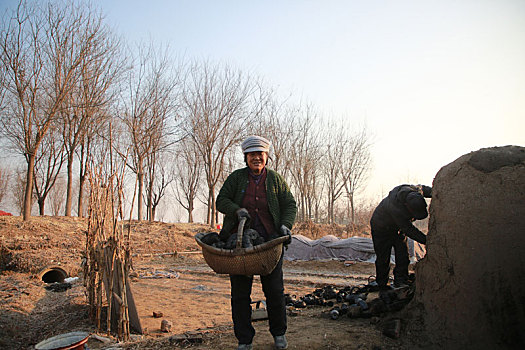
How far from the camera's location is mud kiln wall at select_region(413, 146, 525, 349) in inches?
91.0

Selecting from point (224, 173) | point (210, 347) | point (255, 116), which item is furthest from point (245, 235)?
point (224, 173)

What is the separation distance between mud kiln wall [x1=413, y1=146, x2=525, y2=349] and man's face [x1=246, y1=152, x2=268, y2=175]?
4.85ft

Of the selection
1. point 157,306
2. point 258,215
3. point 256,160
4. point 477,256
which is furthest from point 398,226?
point 157,306

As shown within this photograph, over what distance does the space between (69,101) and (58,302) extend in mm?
11699

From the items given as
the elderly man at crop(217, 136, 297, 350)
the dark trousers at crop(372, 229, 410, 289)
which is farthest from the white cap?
the dark trousers at crop(372, 229, 410, 289)

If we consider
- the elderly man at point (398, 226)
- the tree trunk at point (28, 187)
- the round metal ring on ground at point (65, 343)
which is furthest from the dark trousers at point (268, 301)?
the tree trunk at point (28, 187)

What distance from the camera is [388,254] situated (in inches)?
206

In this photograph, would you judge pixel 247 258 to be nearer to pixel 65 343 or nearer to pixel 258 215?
pixel 258 215

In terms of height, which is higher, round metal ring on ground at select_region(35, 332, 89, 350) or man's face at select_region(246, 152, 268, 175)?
man's face at select_region(246, 152, 268, 175)

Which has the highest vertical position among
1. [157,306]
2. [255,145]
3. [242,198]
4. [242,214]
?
[255,145]

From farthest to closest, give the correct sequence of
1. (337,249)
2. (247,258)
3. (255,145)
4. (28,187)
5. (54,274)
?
(28,187) < (337,249) < (54,274) < (255,145) < (247,258)

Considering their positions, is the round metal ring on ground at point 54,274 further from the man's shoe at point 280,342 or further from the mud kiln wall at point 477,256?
the mud kiln wall at point 477,256

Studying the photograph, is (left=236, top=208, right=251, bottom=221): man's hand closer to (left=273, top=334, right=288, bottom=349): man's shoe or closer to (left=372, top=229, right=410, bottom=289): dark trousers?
(left=273, top=334, right=288, bottom=349): man's shoe

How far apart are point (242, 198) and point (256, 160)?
1.14 ft
